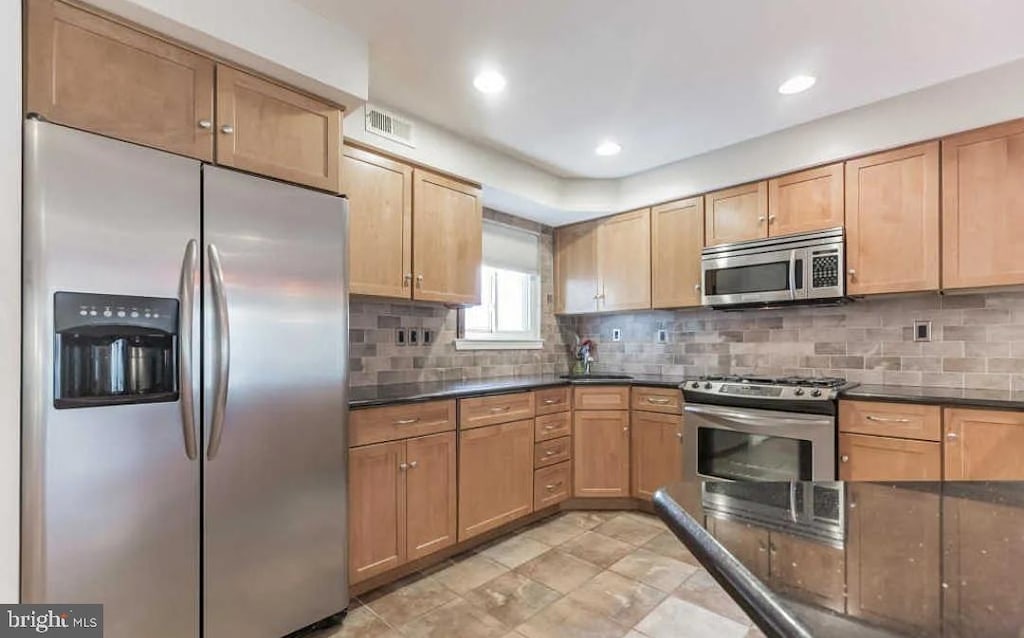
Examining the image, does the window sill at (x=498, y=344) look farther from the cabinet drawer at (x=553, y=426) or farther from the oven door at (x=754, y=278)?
the oven door at (x=754, y=278)

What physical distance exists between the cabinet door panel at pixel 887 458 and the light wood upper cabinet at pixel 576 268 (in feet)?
6.70

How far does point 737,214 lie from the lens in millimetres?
3348

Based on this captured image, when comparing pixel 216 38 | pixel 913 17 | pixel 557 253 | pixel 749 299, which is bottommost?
pixel 749 299

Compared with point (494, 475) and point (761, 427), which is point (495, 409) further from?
point (761, 427)

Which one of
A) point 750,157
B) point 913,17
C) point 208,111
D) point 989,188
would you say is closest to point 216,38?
point 208,111

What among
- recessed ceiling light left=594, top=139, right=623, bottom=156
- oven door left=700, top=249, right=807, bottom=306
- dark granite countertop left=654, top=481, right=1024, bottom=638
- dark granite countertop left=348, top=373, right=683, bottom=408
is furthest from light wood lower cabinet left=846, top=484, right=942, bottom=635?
recessed ceiling light left=594, top=139, right=623, bottom=156

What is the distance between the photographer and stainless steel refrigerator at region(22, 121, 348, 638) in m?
1.45

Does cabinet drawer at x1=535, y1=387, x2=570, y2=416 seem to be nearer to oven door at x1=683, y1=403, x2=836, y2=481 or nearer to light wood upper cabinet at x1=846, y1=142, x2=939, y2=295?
oven door at x1=683, y1=403, x2=836, y2=481

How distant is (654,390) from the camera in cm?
349

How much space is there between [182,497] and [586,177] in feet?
11.1

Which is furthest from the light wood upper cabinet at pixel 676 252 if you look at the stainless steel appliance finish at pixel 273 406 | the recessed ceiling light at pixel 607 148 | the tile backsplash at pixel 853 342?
the stainless steel appliance finish at pixel 273 406

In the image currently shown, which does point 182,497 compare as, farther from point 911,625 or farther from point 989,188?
point 989,188

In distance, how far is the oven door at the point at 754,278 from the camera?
119 inches

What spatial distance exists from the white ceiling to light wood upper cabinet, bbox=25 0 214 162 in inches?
→ 24.3
